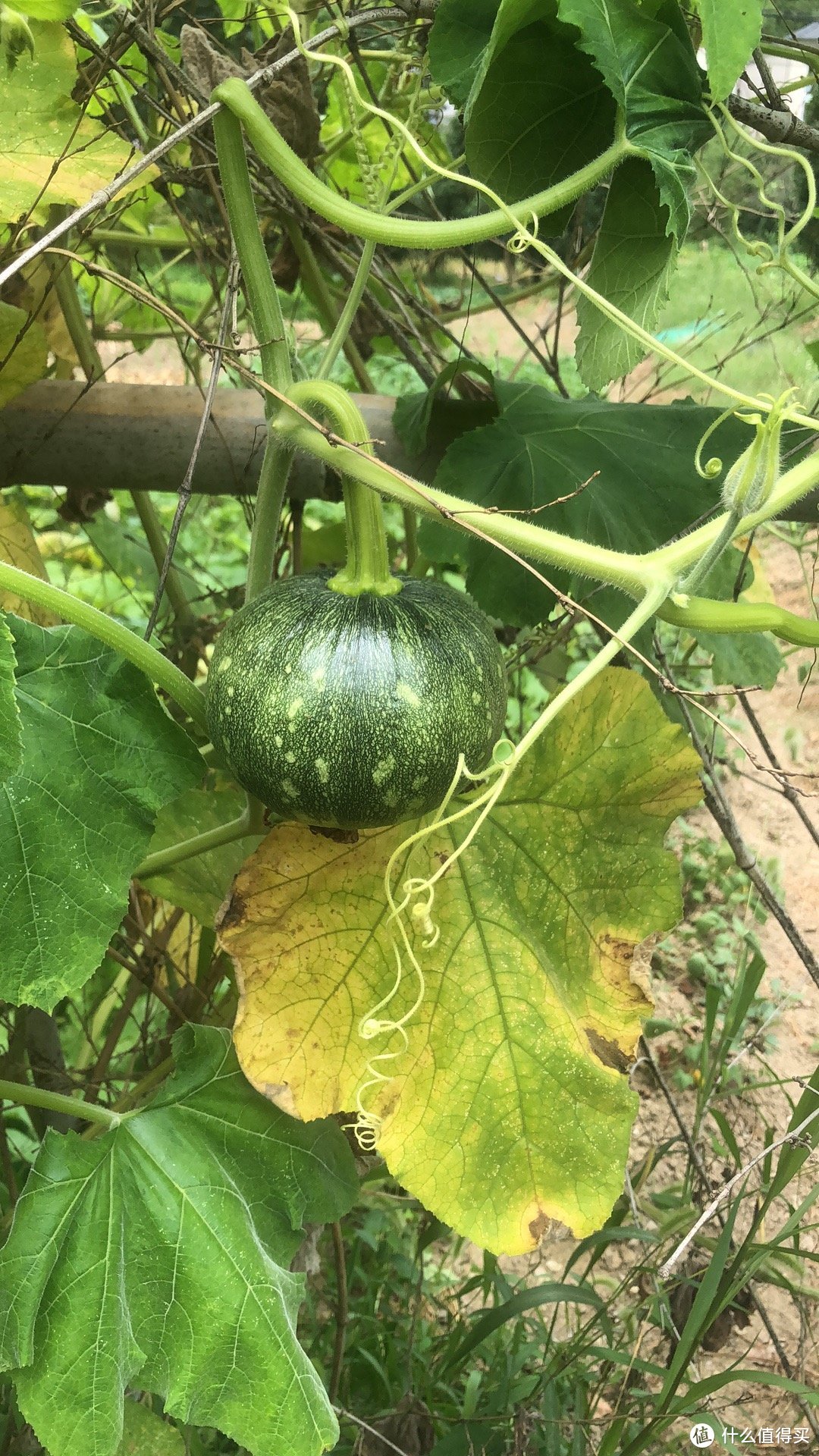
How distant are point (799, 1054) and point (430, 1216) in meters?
1.08

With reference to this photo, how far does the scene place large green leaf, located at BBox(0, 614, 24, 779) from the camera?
70 centimetres

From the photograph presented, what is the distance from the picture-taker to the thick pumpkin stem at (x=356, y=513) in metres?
0.85

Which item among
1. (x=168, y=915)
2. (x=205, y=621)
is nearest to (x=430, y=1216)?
(x=168, y=915)

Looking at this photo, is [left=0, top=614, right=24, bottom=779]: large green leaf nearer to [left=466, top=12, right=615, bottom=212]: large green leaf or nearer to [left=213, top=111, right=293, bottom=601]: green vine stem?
[left=213, top=111, right=293, bottom=601]: green vine stem

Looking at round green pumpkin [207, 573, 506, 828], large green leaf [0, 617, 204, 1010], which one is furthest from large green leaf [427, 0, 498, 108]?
large green leaf [0, 617, 204, 1010]

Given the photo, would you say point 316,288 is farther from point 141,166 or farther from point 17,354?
point 141,166

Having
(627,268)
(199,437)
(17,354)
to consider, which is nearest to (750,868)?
(627,268)

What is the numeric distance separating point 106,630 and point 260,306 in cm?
29

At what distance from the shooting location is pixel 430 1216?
169 cm

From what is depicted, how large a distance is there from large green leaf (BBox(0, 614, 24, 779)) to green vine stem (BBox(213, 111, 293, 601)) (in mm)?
286

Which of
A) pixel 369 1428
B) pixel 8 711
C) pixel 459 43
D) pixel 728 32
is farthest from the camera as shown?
pixel 369 1428

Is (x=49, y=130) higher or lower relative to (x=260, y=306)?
higher

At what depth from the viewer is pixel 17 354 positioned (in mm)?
1178

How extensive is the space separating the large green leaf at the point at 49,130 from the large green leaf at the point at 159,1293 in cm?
86
